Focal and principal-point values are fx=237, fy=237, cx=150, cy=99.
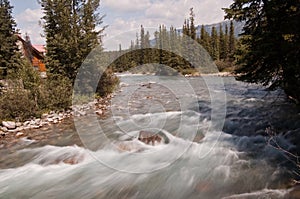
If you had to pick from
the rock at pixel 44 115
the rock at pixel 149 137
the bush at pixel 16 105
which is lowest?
the rock at pixel 149 137

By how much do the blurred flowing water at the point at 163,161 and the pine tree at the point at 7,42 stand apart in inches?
581

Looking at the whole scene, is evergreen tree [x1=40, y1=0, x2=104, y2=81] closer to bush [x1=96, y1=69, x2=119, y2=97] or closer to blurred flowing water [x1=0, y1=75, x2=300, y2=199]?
bush [x1=96, y1=69, x2=119, y2=97]

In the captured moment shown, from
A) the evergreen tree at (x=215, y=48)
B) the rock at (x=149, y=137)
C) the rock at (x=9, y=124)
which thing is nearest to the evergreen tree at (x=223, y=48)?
the evergreen tree at (x=215, y=48)

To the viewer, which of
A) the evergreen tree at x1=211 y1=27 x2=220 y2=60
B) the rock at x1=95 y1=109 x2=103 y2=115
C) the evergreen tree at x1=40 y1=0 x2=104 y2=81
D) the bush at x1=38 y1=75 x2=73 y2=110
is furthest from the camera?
Answer: the evergreen tree at x1=211 y1=27 x2=220 y2=60

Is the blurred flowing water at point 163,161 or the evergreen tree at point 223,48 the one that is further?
the evergreen tree at point 223,48

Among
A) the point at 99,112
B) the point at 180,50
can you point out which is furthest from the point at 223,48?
the point at 99,112

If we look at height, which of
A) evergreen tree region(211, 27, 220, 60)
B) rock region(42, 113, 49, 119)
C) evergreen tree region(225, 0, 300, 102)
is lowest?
rock region(42, 113, 49, 119)

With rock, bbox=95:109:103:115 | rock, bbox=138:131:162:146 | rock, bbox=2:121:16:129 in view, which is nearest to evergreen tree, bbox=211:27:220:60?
rock, bbox=95:109:103:115

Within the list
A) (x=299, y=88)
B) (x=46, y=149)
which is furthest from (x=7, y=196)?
(x=299, y=88)

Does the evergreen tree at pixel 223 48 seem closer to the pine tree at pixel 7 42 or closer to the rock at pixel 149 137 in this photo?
the pine tree at pixel 7 42

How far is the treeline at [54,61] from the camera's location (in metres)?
13.4

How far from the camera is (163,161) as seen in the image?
7.62m

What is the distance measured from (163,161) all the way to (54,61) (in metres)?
15.5

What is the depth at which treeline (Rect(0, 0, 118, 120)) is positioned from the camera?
1345cm
